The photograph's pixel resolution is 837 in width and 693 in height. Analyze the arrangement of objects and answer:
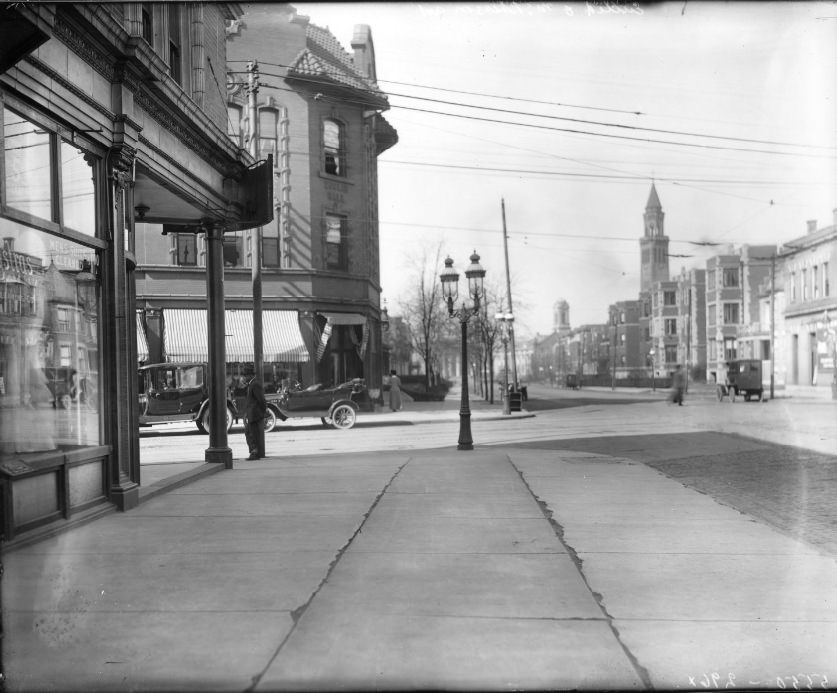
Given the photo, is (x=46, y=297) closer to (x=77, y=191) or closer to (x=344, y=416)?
(x=77, y=191)

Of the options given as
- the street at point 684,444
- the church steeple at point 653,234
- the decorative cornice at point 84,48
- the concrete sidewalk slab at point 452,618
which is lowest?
the street at point 684,444

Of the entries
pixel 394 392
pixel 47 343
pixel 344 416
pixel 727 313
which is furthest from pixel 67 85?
pixel 727 313

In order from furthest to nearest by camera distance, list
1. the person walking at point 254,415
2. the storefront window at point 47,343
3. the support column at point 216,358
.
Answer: the person walking at point 254,415 < the support column at point 216,358 < the storefront window at point 47,343

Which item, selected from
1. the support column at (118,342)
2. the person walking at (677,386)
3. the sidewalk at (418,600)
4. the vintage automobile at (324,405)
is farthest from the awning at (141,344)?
the person walking at (677,386)

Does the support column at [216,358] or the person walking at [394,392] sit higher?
the support column at [216,358]

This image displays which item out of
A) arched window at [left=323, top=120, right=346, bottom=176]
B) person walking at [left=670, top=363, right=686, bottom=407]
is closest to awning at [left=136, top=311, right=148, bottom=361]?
arched window at [left=323, top=120, right=346, bottom=176]

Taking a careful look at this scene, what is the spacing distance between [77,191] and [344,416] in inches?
631

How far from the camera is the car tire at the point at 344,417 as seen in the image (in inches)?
894

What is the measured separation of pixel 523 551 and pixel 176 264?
22.0 meters

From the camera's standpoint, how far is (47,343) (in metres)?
6.73

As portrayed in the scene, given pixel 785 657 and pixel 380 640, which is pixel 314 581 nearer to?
pixel 380 640

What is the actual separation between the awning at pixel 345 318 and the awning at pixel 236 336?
1.24 m

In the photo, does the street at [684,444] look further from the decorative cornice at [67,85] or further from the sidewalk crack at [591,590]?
the decorative cornice at [67,85]

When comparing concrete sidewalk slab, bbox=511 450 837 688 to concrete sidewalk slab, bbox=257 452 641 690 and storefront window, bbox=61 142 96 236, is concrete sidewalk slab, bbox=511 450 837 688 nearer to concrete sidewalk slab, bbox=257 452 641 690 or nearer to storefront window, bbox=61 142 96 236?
concrete sidewalk slab, bbox=257 452 641 690
